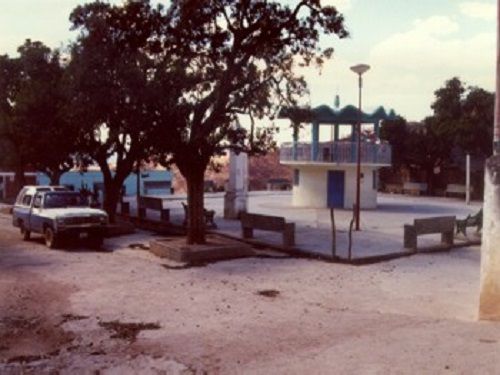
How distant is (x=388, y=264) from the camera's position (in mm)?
16422

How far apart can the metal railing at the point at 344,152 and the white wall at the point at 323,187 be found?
2.75ft

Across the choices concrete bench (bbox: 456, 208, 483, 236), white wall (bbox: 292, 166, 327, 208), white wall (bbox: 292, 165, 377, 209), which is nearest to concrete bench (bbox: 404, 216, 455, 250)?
concrete bench (bbox: 456, 208, 483, 236)

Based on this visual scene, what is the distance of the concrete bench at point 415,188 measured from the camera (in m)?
48.0

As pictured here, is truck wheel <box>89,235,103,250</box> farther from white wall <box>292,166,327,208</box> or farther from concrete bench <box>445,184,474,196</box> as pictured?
concrete bench <box>445,184,474,196</box>

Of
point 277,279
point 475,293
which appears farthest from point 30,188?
point 475,293

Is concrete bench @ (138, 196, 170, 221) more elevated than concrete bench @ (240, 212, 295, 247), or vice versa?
concrete bench @ (138, 196, 170, 221)

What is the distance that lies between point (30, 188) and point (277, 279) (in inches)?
441

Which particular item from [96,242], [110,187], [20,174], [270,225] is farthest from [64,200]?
[20,174]

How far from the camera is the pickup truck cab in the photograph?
62.6 ft

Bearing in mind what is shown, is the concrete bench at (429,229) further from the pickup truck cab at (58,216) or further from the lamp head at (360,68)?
the pickup truck cab at (58,216)

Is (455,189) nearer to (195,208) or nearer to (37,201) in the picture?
(195,208)

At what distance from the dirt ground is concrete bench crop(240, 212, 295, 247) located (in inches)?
70.1

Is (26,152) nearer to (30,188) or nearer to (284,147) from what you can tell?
(30,188)

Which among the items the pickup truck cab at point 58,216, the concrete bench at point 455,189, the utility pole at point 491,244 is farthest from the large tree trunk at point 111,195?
the concrete bench at point 455,189
